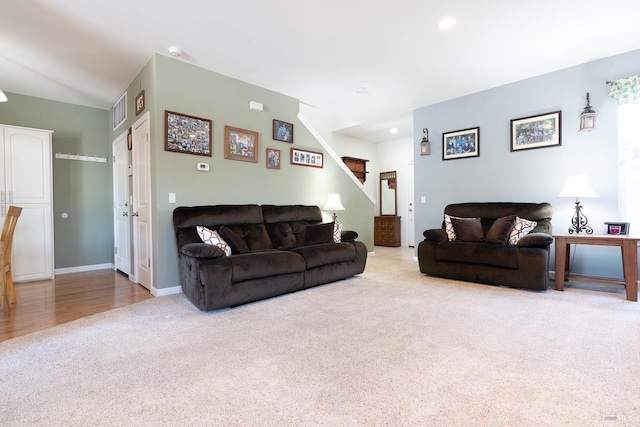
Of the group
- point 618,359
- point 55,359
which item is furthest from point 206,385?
point 618,359

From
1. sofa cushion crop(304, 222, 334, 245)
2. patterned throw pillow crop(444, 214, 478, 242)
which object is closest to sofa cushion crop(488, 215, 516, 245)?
patterned throw pillow crop(444, 214, 478, 242)

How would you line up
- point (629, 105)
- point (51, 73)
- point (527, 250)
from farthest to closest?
point (51, 73)
point (629, 105)
point (527, 250)

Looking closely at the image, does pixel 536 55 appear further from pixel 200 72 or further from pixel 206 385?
pixel 206 385

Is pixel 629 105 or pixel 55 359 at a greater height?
pixel 629 105

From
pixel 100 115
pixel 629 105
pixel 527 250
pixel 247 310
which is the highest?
pixel 100 115

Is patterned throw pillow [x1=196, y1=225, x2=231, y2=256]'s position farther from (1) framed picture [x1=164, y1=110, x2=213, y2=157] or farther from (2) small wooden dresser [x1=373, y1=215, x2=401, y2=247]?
(2) small wooden dresser [x1=373, y1=215, x2=401, y2=247]

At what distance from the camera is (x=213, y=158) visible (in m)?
3.71

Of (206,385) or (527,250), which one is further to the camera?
(527,250)

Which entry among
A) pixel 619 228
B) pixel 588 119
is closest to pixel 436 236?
pixel 619 228

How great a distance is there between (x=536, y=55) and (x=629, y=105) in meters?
1.19

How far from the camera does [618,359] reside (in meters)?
1.76

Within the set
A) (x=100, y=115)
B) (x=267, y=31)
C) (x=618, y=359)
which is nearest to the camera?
(x=618, y=359)

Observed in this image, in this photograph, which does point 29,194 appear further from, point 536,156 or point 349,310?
point 536,156

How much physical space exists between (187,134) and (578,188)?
445 centimetres
